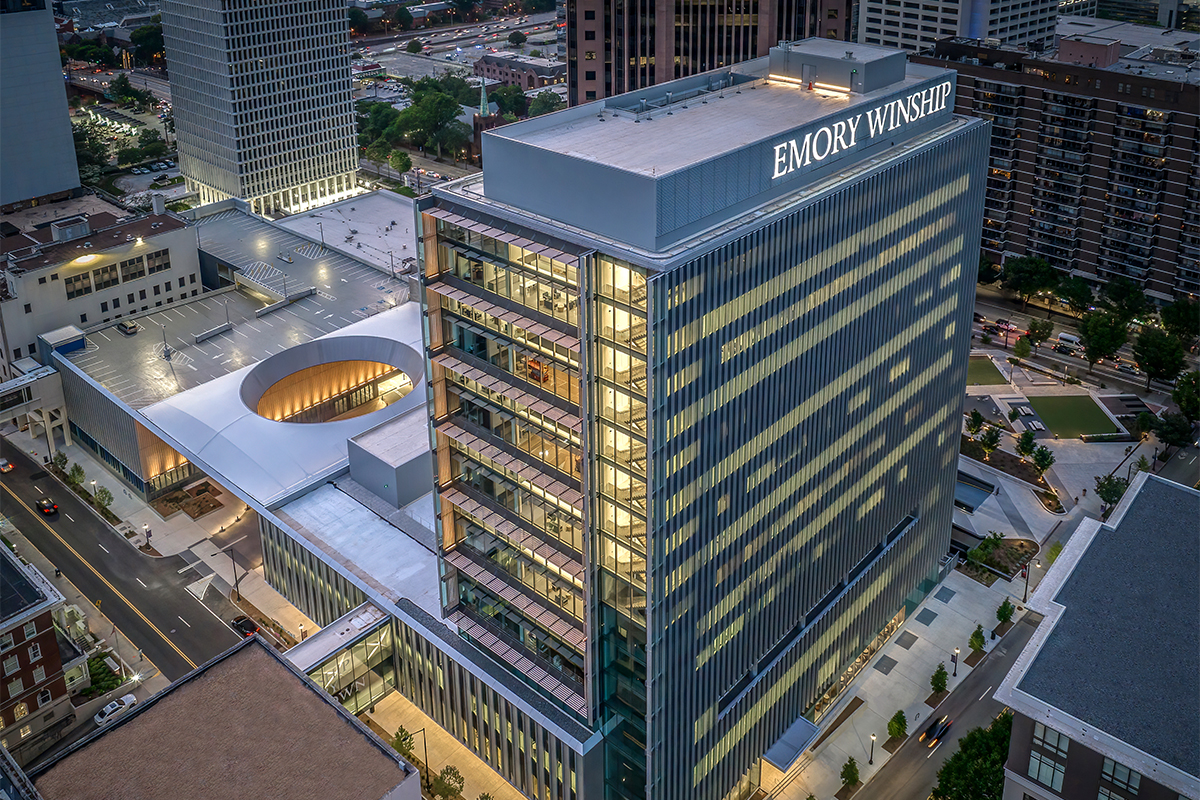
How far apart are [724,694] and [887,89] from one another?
75.0 meters

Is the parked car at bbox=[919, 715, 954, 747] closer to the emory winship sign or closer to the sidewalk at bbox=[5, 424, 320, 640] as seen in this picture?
the emory winship sign

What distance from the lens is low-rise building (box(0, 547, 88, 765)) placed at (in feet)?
451

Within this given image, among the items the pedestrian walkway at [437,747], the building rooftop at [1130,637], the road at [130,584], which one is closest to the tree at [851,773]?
the building rooftop at [1130,637]

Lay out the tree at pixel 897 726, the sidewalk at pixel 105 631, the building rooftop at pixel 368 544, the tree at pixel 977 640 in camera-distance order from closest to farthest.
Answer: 1. the tree at pixel 897 726
2. the building rooftop at pixel 368 544
3. the sidewalk at pixel 105 631
4. the tree at pixel 977 640

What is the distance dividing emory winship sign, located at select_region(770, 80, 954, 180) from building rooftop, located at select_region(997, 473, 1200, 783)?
52.5 m

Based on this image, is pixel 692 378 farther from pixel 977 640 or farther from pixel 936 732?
pixel 977 640

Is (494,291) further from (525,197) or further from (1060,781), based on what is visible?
(1060,781)

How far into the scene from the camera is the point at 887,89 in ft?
440

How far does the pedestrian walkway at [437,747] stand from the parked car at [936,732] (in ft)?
177

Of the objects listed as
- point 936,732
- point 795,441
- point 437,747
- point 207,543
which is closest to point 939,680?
point 936,732

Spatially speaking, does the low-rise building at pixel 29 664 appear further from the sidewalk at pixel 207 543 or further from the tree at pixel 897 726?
the tree at pixel 897 726

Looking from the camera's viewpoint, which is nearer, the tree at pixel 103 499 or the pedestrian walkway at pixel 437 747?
the pedestrian walkway at pixel 437 747

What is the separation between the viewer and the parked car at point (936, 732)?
480ft

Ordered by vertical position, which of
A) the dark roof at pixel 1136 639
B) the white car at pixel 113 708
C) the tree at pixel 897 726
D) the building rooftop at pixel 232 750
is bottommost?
the white car at pixel 113 708
